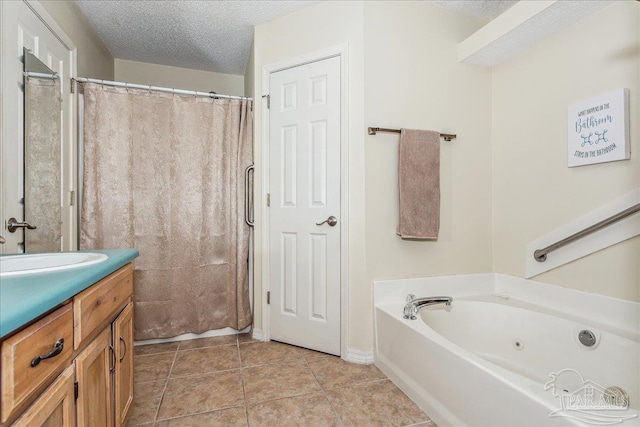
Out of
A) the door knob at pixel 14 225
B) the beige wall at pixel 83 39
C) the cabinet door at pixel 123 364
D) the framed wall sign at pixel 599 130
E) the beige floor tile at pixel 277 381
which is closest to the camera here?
the cabinet door at pixel 123 364

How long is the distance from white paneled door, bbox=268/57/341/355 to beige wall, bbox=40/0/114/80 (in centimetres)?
134

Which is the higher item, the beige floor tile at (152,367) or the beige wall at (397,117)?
the beige wall at (397,117)

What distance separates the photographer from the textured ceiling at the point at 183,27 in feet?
7.43

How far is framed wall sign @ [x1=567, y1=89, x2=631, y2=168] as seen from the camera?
1.58 m

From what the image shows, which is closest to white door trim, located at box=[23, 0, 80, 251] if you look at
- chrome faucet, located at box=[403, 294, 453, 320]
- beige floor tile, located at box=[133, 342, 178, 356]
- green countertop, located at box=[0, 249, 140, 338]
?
beige floor tile, located at box=[133, 342, 178, 356]

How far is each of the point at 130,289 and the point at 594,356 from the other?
215 cm

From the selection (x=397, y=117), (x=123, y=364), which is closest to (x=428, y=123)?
(x=397, y=117)

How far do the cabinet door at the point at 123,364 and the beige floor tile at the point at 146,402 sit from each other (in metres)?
0.23

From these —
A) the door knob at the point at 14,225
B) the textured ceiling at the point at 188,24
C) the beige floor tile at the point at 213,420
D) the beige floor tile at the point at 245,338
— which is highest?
the textured ceiling at the point at 188,24

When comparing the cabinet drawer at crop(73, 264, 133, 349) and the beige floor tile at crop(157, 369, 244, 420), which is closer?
the cabinet drawer at crop(73, 264, 133, 349)

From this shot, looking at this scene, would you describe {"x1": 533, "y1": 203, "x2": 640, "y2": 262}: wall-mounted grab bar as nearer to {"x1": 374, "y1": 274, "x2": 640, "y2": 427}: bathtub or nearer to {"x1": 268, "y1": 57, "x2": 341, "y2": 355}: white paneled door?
{"x1": 374, "y1": 274, "x2": 640, "y2": 427}: bathtub

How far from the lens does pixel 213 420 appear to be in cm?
153

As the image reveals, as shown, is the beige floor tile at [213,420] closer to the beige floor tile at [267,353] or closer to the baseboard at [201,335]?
the beige floor tile at [267,353]

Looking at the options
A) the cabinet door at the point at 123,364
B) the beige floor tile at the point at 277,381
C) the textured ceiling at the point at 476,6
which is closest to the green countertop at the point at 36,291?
the cabinet door at the point at 123,364
